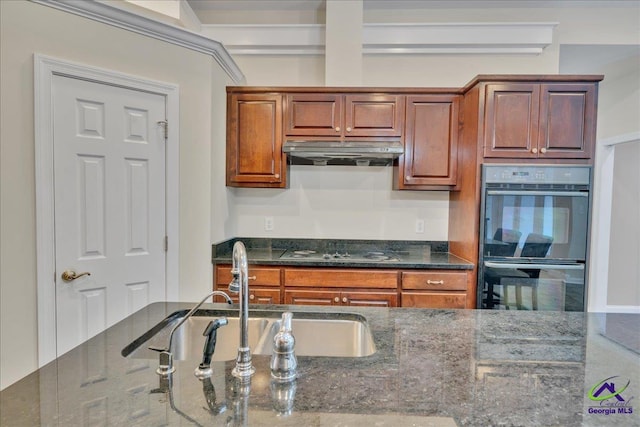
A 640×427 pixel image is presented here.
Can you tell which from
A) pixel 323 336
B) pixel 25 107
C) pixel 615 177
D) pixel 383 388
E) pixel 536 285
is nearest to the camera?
pixel 383 388

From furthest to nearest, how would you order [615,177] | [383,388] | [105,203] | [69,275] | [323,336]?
[615,177] < [105,203] < [69,275] < [323,336] < [383,388]

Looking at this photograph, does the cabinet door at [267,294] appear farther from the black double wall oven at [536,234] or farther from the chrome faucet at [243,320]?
the chrome faucet at [243,320]

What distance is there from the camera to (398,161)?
2.93m

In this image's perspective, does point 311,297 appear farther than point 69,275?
Yes

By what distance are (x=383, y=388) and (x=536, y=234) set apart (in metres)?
2.14

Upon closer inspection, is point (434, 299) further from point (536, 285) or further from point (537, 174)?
point (537, 174)

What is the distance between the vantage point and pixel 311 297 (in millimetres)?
2643

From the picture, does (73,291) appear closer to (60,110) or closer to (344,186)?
(60,110)

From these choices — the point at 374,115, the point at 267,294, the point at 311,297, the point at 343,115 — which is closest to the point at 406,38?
the point at 374,115

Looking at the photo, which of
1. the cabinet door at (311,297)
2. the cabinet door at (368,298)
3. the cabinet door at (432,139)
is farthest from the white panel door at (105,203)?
the cabinet door at (432,139)

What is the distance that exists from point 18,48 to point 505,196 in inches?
123

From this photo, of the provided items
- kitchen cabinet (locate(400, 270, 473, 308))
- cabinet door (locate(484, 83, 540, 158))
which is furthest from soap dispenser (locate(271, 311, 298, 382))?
cabinet door (locate(484, 83, 540, 158))

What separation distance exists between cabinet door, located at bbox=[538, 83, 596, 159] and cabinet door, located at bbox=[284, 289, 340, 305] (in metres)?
1.85

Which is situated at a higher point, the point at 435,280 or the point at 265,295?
the point at 435,280
